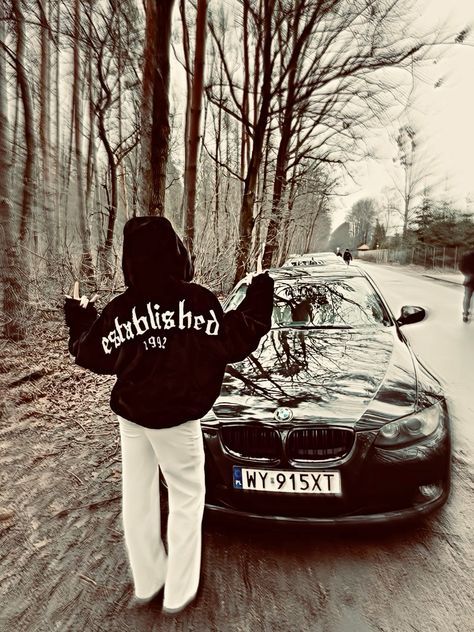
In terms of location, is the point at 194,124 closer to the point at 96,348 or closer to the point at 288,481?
the point at 96,348

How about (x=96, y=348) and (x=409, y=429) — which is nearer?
(x=96, y=348)

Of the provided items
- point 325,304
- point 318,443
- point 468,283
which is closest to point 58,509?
point 318,443

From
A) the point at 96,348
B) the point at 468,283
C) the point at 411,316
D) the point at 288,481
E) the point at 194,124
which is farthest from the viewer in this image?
the point at 468,283

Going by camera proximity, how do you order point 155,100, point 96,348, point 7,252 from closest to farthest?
point 96,348 → point 155,100 → point 7,252

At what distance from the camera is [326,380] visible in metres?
2.91

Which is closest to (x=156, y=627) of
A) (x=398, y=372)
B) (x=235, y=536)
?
(x=235, y=536)

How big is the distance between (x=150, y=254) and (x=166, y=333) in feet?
1.06

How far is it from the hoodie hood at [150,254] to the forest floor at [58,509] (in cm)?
146

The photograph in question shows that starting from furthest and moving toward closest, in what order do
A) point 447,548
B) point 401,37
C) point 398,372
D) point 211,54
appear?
1. point 211,54
2. point 401,37
3. point 398,372
4. point 447,548

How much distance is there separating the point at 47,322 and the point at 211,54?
963cm

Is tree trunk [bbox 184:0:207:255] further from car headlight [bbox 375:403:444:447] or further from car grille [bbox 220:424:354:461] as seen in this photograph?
car headlight [bbox 375:403:444:447]

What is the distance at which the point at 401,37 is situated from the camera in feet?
34.7

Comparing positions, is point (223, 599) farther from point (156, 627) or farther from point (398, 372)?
point (398, 372)

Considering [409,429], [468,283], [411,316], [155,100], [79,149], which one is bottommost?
[409,429]
